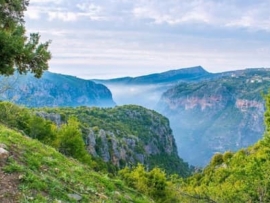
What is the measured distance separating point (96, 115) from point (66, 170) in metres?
176

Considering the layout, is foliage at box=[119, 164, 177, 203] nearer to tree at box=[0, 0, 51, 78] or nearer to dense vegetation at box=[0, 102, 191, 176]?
dense vegetation at box=[0, 102, 191, 176]

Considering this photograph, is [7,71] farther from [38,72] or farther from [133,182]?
[133,182]

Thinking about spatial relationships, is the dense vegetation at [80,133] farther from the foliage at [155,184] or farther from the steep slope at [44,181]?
the steep slope at [44,181]

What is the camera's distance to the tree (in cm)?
1406

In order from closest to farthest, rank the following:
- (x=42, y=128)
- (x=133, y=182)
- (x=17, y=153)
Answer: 1. (x=17, y=153)
2. (x=133, y=182)
3. (x=42, y=128)

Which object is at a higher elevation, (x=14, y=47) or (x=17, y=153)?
(x=14, y=47)

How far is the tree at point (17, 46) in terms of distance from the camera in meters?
14.1

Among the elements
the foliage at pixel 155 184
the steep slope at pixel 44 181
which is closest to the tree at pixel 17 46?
the steep slope at pixel 44 181

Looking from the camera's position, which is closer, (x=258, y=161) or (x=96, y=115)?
(x=258, y=161)

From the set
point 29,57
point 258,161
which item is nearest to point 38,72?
point 29,57

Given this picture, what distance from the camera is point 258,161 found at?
1176 inches

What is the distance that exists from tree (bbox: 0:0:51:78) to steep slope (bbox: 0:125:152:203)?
11.8 feet

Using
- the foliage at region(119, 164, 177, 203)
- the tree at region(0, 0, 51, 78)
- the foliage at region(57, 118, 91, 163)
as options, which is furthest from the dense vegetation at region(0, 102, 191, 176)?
the tree at region(0, 0, 51, 78)

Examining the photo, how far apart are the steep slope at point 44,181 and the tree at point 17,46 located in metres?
3.61
